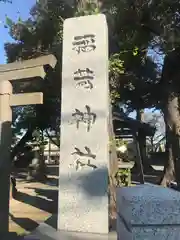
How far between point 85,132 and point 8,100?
2.28m

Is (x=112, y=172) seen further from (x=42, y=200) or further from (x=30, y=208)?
(x=42, y=200)

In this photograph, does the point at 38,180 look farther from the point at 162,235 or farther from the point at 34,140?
the point at 162,235

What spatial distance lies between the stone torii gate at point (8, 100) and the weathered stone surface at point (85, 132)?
45.4 inches

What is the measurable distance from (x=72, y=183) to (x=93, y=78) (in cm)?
171

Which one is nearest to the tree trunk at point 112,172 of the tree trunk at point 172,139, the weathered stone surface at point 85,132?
the weathered stone surface at point 85,132

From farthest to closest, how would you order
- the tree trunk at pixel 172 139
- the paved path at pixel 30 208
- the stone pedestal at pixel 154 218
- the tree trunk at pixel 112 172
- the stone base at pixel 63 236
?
the tree trunk at pixel 172 139, the paved path at pixel 30 208, the tree trunk at pixel 112 172, the stone base at pixel 63 236, the stone pedestal at pixel 154 218

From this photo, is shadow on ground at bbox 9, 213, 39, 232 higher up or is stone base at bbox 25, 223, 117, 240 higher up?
stone base at bbox 25, 223, 117, 240

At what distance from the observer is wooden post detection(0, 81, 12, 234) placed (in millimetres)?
6852

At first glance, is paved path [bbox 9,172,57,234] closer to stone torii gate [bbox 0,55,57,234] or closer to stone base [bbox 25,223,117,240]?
stone torii gate [bbox 0,55,57,234]

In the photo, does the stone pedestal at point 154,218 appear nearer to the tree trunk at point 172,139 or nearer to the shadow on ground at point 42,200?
the shadow on ground at point 42,200

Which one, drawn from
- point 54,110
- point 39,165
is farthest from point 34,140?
point 54,110

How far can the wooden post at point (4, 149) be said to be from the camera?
22.5 ft

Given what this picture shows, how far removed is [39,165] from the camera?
19.5 meters

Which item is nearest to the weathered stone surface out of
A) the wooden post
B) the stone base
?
the stone base
